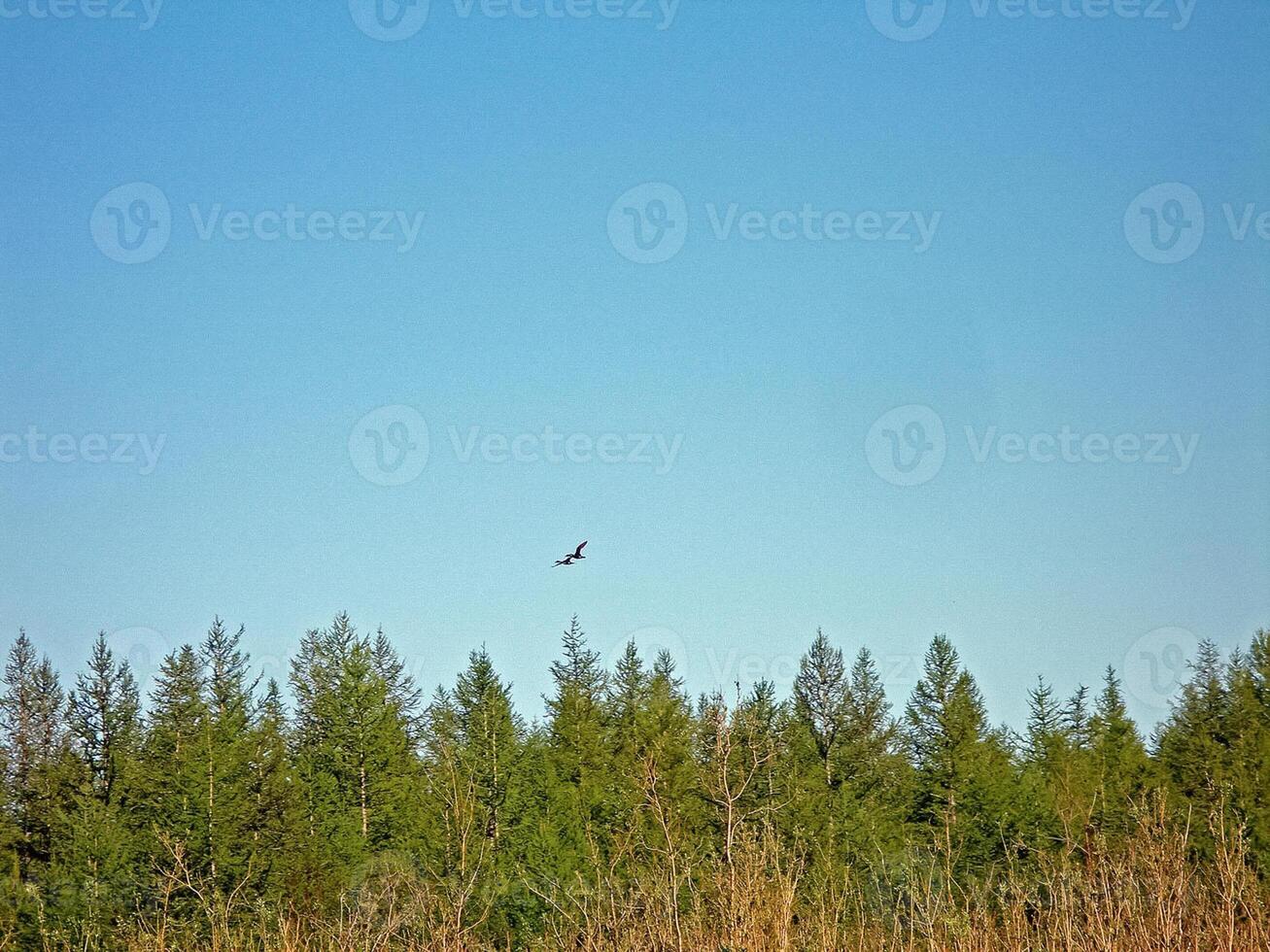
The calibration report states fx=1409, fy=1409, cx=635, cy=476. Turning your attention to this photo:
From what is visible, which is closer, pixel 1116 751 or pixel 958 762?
pixel 958 762

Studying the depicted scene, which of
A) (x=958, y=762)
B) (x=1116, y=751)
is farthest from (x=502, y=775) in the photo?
(x=1116, y=751)

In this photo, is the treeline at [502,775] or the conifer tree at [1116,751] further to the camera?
the conifer tree at [1116,751]

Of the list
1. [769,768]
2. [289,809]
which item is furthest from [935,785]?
[289,809]

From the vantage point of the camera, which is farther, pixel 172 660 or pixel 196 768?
pixel 172 660

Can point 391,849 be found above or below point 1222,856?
above

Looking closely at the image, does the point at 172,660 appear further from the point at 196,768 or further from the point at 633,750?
the point at 633,750

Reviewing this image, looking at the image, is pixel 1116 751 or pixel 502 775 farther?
pixel 1116 751

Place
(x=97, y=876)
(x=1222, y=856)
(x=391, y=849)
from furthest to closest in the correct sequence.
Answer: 1. (x=391, y=849)
2. (x=97, y=876)
3. (x=1222, y=856)

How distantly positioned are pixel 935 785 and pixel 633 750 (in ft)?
40.1

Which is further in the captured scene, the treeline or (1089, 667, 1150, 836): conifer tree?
(1089, 667, 1150, 836): conifer tree

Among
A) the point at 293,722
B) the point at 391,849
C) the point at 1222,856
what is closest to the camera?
the point at 1222,856

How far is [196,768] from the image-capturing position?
138ft

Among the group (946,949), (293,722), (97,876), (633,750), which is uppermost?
(293,722)

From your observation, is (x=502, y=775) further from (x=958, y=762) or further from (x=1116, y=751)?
(x=1116, y=751)
